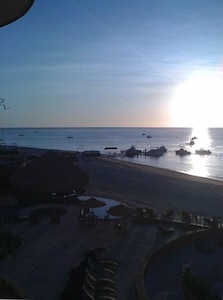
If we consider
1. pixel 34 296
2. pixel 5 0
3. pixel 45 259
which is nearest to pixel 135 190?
pixel 45 259

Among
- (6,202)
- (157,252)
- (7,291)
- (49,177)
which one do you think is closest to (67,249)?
(157,252)

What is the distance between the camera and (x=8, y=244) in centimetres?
882

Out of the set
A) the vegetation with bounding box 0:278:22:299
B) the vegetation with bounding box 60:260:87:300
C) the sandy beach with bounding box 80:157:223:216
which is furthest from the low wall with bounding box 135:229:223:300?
the sandy beach with bounding box 80:157:223:216

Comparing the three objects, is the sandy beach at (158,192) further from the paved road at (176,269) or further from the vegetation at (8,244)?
Answer: the vegetation at (8,244)

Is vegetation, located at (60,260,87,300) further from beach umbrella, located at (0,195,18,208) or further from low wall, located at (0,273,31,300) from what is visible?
beach umbrella, located at (0,195,18,208)

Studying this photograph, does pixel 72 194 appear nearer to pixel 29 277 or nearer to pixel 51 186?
pixel 51 186

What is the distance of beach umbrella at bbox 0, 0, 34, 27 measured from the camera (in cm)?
141

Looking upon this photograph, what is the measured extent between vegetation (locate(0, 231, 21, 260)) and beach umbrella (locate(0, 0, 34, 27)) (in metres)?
7.48

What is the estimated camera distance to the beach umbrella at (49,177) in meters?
14.0

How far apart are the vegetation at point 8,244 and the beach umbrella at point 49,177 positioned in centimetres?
454

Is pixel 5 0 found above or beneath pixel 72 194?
above

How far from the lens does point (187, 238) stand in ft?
32.2

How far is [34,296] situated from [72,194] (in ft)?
31.0

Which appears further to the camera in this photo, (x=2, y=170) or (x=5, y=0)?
(x=2, y=170)
